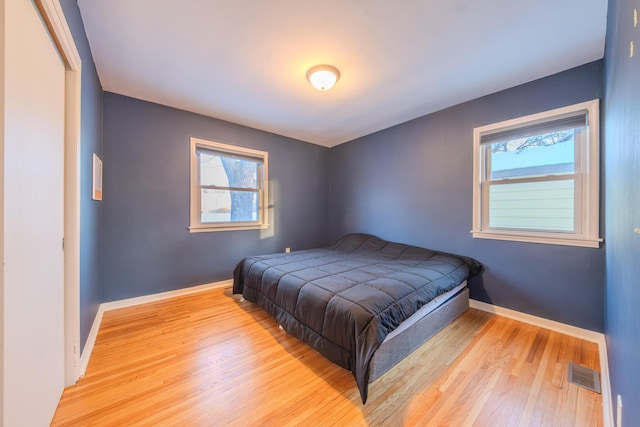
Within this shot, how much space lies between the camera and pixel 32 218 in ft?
3.34

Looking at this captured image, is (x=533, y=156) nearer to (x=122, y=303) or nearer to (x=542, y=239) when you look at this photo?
(x=542, y=239)

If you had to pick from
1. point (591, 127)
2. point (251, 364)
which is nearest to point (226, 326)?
point (251, 364)

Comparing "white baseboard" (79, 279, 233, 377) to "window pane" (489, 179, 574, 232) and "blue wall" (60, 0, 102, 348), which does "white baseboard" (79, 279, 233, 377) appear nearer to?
"blue wall" (60, 0, 102, 348)

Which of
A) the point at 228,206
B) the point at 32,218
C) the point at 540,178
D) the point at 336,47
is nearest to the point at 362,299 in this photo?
the point at 32,218

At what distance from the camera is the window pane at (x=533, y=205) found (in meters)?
2.21

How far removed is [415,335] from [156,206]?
3.18 meters

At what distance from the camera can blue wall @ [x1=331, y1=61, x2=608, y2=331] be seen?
6.91 ft

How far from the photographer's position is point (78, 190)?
1.50 metres

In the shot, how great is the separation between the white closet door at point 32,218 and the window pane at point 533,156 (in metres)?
3.60

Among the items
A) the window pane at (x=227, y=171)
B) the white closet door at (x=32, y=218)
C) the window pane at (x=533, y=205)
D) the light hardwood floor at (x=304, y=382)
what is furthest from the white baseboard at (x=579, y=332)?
the window pane at (x=227, y=171)

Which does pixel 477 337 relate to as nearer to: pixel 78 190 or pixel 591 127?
pixel 591 127

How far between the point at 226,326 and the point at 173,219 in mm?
1606

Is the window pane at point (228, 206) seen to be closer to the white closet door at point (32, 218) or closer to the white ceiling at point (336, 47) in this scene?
the white ceiling at point (336, 47)

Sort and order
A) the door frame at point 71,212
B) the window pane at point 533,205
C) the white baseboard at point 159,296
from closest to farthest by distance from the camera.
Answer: the door frame at point 71,212, the window pane at point 533,205, the white baseboard at point 159,296
